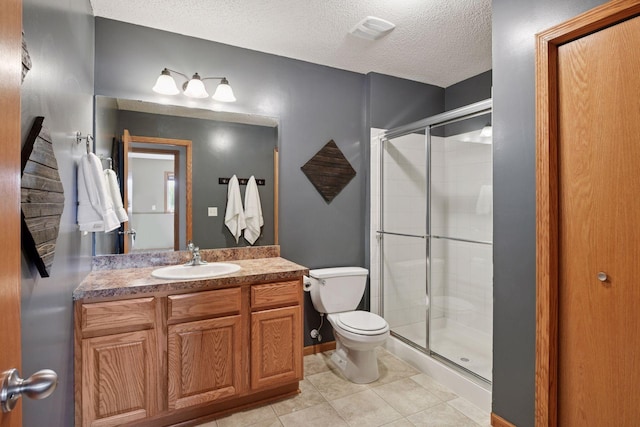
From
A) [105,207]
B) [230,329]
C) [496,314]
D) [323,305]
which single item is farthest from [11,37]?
[323,305]

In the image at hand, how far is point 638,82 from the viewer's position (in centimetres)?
140

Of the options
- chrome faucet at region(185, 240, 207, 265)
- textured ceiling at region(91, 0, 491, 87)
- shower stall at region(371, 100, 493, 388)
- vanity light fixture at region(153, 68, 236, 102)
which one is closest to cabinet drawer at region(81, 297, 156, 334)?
chrome faucet at region(185, 240, 207, 265)

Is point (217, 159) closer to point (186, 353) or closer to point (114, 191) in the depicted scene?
point (114, 191)

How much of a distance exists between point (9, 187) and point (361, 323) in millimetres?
2268

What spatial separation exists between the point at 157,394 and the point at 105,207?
1.07m

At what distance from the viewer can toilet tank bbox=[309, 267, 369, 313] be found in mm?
2750

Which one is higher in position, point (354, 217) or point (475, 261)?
point (354, 217)

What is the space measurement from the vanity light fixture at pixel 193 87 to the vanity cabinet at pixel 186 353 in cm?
139

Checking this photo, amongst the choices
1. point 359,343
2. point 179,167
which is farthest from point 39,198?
point 359,343

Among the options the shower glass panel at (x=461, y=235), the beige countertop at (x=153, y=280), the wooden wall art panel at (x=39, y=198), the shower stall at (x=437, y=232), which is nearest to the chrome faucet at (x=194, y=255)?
the beige countertop at (x=153, y=280)

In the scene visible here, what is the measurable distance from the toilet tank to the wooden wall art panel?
72.8 inches

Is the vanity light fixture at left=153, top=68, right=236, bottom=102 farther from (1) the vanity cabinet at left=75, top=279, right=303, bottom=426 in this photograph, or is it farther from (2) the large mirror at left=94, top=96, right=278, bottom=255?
(1) the vanity cabinet at left=75, top=279, right=303, bottom=426

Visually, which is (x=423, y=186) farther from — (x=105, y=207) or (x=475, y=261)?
(x=105, y=207)

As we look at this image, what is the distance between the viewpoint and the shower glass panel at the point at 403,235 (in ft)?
10.0
